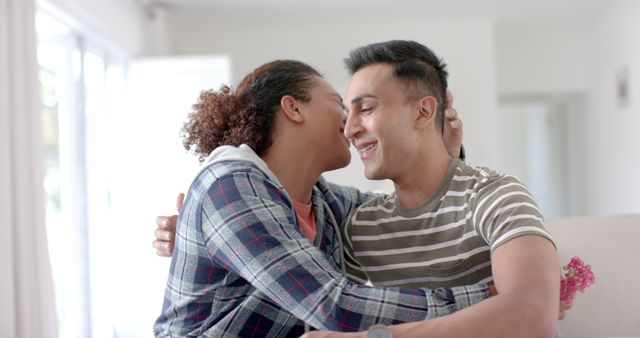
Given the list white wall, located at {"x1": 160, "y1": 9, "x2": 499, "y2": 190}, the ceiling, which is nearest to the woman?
the ceiling

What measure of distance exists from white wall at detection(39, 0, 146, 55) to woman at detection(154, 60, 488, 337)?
118 inches

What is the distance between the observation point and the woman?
1.54 metres

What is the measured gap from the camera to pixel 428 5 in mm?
7508

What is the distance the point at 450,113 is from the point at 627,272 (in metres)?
0.61

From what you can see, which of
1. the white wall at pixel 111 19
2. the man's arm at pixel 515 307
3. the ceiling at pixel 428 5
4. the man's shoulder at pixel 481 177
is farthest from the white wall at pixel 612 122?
the man's arm at pixel 515 307

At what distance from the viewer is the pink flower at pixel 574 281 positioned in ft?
5.43

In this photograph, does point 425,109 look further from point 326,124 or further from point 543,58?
point 543,58

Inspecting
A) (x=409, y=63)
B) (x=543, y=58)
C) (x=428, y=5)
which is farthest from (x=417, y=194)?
(x=543, y=58)

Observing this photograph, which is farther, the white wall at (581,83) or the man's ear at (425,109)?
the white wall at (581,83)

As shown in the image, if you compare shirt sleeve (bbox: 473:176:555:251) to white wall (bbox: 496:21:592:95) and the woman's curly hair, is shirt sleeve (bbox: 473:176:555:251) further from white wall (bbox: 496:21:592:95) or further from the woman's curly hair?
white wall (bbox: 496:21:592:95)

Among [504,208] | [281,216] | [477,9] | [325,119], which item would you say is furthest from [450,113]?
[477,9]

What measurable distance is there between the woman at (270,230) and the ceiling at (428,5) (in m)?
5.25

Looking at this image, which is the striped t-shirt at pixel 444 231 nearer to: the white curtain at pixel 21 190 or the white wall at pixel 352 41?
the white curtain at pixel 21 190

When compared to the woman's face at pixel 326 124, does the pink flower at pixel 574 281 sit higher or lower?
lower
